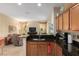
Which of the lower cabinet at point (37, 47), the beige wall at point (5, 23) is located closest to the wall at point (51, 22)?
the lower cabinet at point (37, 47)

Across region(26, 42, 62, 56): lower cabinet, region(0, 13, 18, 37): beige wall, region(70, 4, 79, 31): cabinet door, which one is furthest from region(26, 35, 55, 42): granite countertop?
region(70, 4, 79, 31): cabinet door

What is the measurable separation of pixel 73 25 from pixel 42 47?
2.00 m

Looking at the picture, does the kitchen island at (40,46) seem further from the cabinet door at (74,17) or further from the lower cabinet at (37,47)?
the cabinet door at (74,17)

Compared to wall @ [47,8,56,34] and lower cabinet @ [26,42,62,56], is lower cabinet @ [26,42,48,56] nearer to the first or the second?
lower cabinet @ [26,42,62,56]

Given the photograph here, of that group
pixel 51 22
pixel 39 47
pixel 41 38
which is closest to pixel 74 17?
pixel 51 22

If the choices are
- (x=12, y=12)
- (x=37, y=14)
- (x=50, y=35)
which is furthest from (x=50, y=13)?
(x=12, y=12)

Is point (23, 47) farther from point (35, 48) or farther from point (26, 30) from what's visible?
point (26, 30)

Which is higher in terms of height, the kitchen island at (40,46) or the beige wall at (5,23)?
the beige wall at (5,23)

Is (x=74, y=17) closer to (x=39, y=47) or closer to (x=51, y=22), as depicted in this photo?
(x=51, y=22)

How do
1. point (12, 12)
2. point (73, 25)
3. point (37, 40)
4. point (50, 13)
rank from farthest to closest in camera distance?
point (37, 40) → point (50, 13) → point (12, 12) → point (73, 25)

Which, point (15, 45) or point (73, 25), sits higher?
point (73, 25)

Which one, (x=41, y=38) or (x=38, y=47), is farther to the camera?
(x=41, y=38)

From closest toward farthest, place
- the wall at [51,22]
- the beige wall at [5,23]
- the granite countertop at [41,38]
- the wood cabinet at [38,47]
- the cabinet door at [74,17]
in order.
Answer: the cabinet door at [74,17] < the beige wall at [5,23] < the wall at [51,22] < the wood cabinet at [38,47] < the granite countertop at [41,38]

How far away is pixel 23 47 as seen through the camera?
4754mm
